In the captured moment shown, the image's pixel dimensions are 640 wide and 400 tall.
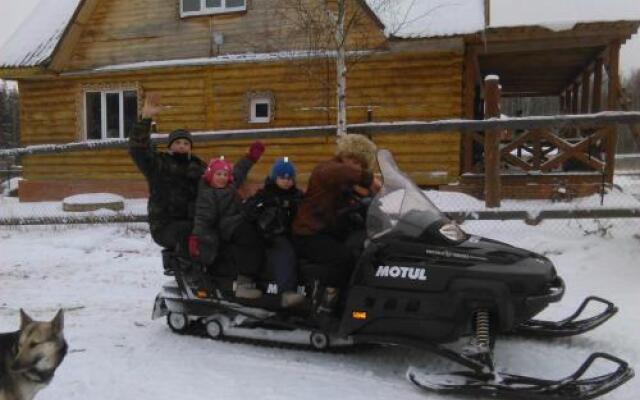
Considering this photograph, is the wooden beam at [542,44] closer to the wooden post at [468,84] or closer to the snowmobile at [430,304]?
the wooden post at [468,84]

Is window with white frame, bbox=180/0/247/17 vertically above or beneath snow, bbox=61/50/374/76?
above

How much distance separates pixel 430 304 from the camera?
11.7 feet

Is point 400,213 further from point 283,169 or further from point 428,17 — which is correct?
point 428,17

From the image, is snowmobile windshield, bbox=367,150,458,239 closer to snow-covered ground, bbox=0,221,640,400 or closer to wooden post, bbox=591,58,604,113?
snow-covered ground, bbox=0,221,640,400

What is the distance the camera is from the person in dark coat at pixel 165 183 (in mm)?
4266

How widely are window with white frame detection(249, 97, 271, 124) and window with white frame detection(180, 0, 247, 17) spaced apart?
1979 millimetres

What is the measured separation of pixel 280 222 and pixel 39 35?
12.6 meters

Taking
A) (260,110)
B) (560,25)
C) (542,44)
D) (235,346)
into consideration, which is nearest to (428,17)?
(542,44)

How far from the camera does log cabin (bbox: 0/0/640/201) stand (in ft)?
34.9

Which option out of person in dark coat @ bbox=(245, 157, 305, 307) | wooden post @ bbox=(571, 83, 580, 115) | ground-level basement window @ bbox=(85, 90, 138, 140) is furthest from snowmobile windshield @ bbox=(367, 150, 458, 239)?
wooden post @ bbox=(571, 83, 580, 115)

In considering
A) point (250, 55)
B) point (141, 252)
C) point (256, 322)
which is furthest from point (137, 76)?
point (256, 322)

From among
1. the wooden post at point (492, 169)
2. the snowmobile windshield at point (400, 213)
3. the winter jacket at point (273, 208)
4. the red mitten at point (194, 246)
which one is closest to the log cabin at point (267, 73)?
the wooden post at point (492, 169)

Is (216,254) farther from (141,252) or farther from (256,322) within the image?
(141,252)

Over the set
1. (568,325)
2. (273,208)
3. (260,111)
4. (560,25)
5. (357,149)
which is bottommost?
(568,325)
